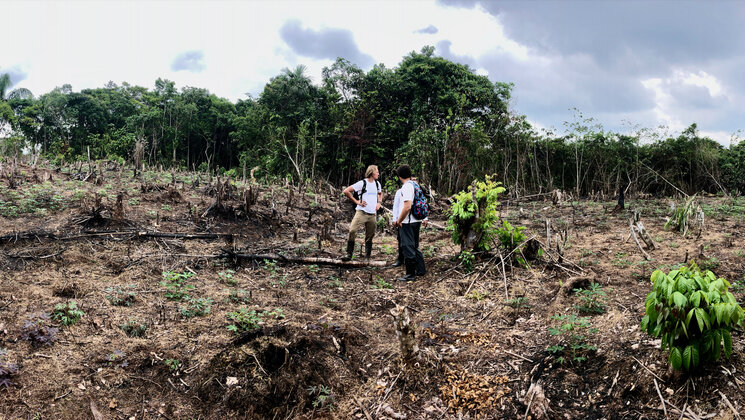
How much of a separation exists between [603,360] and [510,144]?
1450 centimetres

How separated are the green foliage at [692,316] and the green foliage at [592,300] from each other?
1.28 m

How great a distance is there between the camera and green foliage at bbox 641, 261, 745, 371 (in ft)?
8.27

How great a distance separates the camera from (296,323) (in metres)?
4.30

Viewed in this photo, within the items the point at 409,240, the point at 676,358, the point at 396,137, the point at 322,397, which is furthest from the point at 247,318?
the point at 396,137

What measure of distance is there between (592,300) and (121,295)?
15.9 feet

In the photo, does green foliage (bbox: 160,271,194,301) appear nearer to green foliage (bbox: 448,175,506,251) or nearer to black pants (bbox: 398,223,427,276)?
black pants (bbox: 398,223,427,276)

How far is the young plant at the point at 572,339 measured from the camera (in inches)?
132

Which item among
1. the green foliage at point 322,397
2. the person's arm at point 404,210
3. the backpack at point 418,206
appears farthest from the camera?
the backpack at point 418,206

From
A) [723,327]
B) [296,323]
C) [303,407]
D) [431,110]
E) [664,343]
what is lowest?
[303,407]

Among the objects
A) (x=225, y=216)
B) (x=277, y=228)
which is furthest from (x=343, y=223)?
(x=225, y=216)

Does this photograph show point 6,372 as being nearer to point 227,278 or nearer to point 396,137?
point 227,278

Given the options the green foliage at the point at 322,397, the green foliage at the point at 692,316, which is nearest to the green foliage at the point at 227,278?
the green foliage at the point at 322,397

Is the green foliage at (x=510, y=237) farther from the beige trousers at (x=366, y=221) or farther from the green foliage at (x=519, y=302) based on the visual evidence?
the beige trousers at (x=366, y=221)

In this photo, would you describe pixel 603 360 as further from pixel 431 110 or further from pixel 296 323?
pixel 431 110
